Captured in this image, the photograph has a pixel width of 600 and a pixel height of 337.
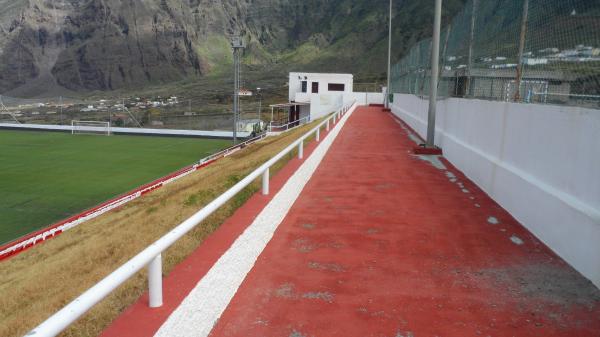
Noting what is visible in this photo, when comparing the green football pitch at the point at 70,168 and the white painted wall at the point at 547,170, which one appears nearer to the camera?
the white painted wall at the point at 547,170

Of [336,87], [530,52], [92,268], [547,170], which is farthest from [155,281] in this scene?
[336,87]

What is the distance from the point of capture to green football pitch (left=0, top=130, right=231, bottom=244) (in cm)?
2191

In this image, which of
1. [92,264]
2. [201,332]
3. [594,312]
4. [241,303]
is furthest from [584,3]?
[92,264]

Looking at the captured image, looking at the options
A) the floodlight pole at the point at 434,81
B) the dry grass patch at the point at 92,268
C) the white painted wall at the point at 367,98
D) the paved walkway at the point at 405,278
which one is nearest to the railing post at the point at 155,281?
the paved walkway at the point at 405,278

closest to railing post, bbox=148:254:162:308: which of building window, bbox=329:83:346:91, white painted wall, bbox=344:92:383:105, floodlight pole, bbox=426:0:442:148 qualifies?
floodlight pole, bbox=426:0:442:148

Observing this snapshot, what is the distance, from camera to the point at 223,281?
16.1 feet

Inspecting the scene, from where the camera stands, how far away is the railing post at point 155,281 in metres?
4.09

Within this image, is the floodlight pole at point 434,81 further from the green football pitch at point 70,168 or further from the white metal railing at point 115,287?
the green football pitch at point 70,168

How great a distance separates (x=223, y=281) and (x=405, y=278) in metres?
1.81

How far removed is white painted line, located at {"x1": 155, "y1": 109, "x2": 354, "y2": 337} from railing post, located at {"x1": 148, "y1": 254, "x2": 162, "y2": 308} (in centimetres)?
19

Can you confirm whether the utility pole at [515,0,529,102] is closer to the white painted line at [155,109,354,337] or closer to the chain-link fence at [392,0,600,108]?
the chain-link fence at [392,0,600,108]

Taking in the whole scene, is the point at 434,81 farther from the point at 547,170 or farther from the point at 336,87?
the point at 336,87

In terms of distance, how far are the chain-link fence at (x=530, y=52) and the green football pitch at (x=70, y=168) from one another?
51.6 feet

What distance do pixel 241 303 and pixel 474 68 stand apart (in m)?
8.47
